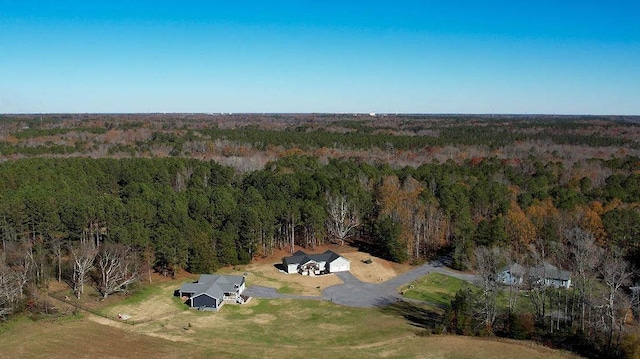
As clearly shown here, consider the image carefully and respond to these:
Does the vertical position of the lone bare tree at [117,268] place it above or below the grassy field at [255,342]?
above

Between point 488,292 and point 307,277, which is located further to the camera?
point 307,277

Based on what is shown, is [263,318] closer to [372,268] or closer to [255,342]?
[255,342]

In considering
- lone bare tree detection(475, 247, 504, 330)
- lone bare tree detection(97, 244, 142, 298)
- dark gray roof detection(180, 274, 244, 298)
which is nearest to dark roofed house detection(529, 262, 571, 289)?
lone bare tree detection(475, 247, 504, 330)

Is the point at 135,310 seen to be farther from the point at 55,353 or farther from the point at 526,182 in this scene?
the point at 526,182

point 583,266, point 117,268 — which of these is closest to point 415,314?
point 583,266

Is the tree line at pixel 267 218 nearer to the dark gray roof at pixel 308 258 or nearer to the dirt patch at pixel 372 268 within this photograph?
the dirt patch at pixel 372 268

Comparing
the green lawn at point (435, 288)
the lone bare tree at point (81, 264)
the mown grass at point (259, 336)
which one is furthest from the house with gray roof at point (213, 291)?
the green lawn at point (435, 288)

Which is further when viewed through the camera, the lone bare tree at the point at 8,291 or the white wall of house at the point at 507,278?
the white wall of house at the point at 507,278

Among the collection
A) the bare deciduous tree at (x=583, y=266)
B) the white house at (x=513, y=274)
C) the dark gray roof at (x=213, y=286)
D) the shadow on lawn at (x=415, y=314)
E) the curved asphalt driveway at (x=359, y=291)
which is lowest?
the curved asphalt driveway at (x=359, y=291)
